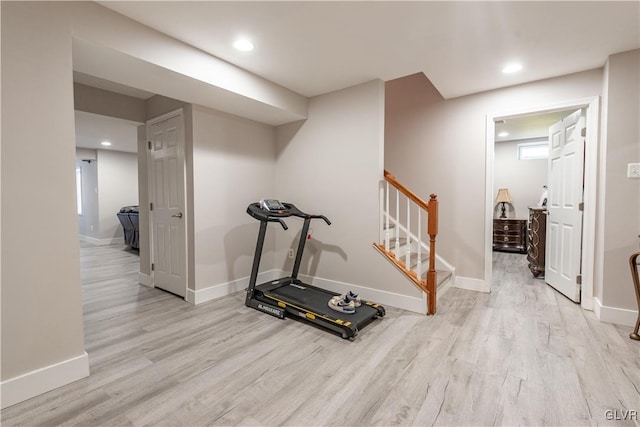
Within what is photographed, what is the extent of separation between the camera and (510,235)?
581cm

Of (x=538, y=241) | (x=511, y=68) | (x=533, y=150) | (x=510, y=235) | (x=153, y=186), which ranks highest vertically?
(x=511, y=68)

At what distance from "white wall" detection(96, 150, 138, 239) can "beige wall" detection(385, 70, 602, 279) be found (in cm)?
670

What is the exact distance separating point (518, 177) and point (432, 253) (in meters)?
4.81

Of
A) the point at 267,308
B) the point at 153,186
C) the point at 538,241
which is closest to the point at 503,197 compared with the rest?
the point at 538,241

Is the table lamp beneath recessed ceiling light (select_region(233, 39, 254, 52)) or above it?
beneath

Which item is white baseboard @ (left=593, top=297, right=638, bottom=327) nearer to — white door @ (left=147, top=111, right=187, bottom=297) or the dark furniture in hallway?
white door @ (left=147, top=111, right=187, bottom=297)

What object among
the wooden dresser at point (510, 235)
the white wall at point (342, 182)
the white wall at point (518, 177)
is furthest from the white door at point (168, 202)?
the white wall at point (518, 177)

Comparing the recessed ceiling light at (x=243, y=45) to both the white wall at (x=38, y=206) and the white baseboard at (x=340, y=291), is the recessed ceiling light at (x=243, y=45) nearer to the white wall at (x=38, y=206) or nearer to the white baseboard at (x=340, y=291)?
the white wall at (x=38, y=206)

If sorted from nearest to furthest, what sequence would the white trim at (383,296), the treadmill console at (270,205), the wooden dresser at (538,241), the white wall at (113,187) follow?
1. the white trim at (383,296)
2. the treadmill console at (270,205)
3. the wooden dresser at (538,241)
4. the white wall at (113,187)

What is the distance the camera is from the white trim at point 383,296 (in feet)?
9.30

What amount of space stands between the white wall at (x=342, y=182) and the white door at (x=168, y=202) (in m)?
1.27

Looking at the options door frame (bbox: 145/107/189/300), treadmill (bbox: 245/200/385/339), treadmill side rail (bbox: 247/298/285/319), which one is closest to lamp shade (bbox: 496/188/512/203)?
treadmill (bbox: 245/200/385/339)

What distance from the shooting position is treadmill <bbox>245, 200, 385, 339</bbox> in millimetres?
2422

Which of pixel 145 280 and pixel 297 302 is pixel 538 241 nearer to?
pixel 297 302
